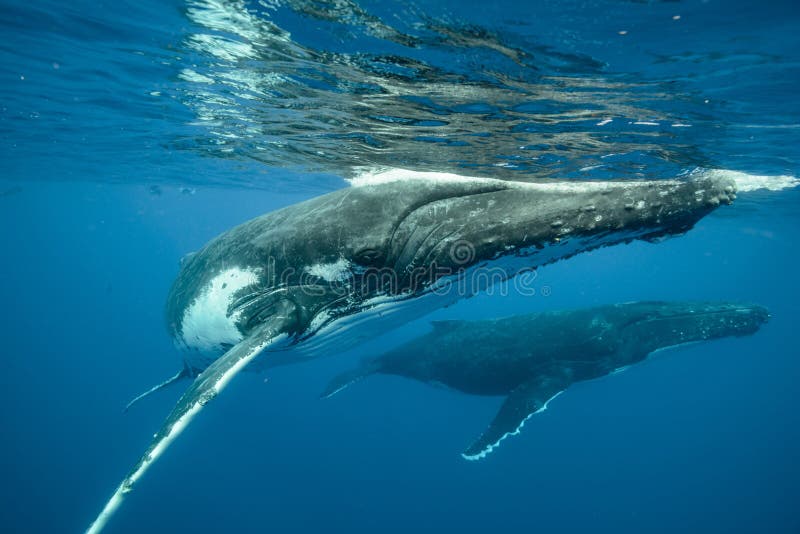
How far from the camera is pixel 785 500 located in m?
29.8

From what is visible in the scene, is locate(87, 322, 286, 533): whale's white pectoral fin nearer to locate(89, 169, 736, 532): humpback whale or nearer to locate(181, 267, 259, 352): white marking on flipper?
locate(89, 169, 736, 532): humpback whale

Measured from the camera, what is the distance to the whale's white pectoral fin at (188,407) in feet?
11.0

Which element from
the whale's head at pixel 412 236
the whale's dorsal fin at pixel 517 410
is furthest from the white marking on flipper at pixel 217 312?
the whale's dorsal fin at pixel 517 410

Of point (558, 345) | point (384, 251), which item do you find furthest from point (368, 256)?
point (558, 345)

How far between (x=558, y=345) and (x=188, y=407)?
1034 centimetres

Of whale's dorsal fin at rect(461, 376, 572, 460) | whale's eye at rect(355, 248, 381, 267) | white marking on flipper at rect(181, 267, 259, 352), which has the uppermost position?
whale's eye at rect(355, 248, 381, 267)

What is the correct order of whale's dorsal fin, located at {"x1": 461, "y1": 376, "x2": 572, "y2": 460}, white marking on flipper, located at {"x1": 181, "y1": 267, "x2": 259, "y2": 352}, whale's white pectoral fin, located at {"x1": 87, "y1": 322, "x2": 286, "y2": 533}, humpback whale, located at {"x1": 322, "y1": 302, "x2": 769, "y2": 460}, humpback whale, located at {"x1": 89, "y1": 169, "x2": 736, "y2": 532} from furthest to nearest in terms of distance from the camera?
1. humpback whale, located at {"x1": 322, "y1": 302, "x2": 769, "y2": 460}
2. whale's dorsal fin, located at {"x1": 461, "y1": 376, "x2": 572, "y2": 460}
3. white marking on flipper, located at {"x1": 181, "y1": 267, "x2": 259, "y2": 352}
4. humpback whale, located at {"x1": 89, "y1": 169, "x2": 736, "y2": 532}
5. whale's white pectoral fin, located at {"x1": 87, "y1": 322, "x2": 286, "y2": 533}

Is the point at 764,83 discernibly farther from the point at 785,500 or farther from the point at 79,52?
the point at 785,500

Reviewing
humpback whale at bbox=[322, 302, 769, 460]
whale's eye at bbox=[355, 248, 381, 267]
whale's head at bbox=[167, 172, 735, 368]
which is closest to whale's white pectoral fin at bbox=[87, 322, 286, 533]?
whale's head at bbox=[167, 172, 735, 368]

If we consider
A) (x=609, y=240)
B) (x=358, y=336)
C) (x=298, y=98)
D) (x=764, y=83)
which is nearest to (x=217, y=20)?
(x=298, y=98)

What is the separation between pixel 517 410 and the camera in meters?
10.0

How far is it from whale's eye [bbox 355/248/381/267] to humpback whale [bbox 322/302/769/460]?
20.9 feet

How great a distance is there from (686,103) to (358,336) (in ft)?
25.6

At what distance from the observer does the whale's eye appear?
5086 mm
